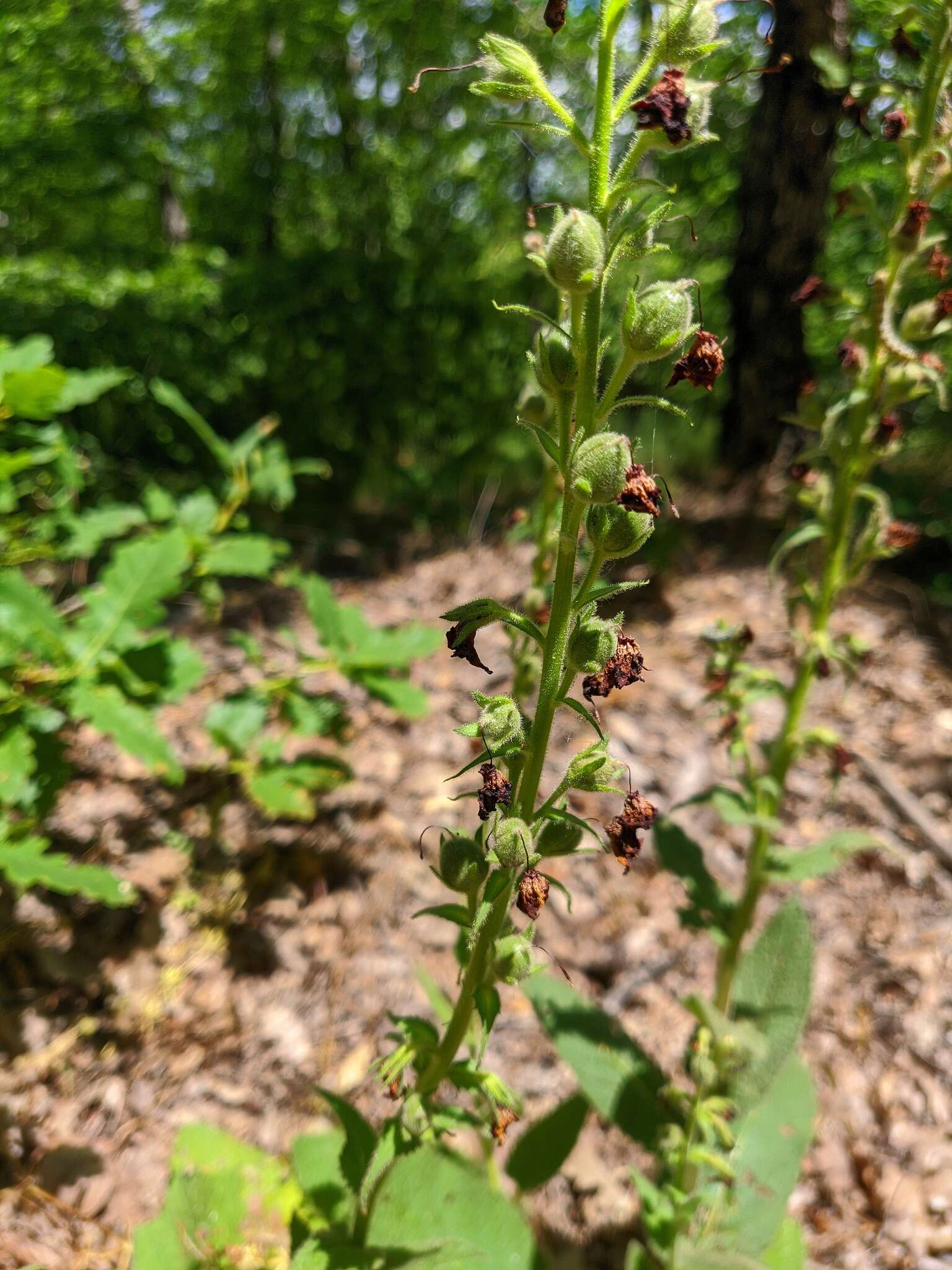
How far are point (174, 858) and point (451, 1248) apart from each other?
1.73 meters

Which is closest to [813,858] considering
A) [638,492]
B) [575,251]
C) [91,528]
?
[638,492]

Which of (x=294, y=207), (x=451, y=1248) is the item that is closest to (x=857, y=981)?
(x=451, y=1248)

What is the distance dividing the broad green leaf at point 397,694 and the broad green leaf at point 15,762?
36.0 inches

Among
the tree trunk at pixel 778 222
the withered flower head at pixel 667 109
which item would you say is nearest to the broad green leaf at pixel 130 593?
the withered flower head at pixel 667 109

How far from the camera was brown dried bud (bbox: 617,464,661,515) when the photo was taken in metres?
1.10

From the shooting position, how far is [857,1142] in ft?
7.74

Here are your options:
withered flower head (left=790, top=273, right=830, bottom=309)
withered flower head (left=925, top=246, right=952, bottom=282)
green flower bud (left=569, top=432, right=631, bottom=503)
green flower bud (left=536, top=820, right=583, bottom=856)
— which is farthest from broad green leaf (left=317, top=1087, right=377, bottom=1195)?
withered flower head (left=925, top=246, right=952, bottom=282)

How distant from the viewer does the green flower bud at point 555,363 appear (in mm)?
1142

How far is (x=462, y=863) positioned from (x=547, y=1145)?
97cm

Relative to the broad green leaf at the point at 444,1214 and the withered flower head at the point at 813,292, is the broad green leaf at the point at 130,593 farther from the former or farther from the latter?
the withered flower head at the point at 813,292

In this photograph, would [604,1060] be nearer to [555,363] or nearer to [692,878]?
[692,878]

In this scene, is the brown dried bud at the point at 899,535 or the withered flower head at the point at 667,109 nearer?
the withered flower head at the point at 667,109

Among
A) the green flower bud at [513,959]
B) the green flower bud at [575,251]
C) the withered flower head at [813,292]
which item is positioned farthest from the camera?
the withered flower head at [813,292]

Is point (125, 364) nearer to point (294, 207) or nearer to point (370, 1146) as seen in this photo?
point (294, 207)
